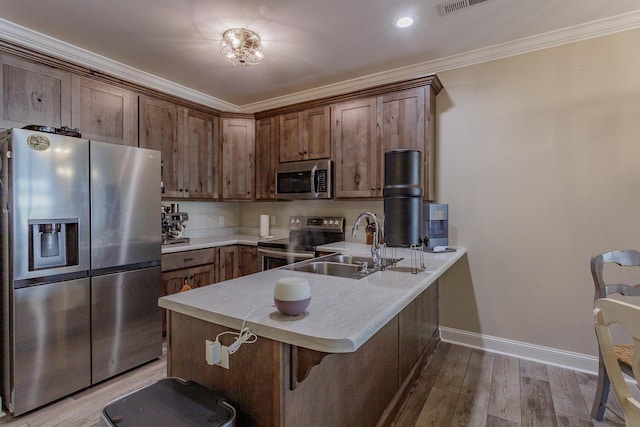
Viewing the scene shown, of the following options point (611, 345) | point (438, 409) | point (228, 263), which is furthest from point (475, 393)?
point (228, 263)

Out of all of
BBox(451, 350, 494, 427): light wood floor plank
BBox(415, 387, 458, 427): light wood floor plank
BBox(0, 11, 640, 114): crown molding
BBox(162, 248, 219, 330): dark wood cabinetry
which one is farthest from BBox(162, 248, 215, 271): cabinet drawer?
BBox(451, 350, 494, 427): light wood floor plank

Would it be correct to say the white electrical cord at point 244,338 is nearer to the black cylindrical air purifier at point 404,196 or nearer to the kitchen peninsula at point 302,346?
the kitchen peninsula at point 302,346

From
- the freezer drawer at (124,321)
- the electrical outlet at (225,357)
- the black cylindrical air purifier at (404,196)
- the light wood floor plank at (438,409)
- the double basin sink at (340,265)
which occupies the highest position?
the black cylindrical air purifier at (404,196)

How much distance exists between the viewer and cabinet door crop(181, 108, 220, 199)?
341 centimetres

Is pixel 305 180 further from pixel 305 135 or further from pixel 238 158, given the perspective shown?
pixel 238 158

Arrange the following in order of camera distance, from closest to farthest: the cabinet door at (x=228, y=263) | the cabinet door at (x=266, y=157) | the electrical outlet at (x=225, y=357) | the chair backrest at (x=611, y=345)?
1. the chair backrest at (x=611, y=345)
2. the electrical outlet at (x=225, y=357)
3. the cabinet door at (x=228, y=263)
4. the cabinet door at (x=266, y=157)

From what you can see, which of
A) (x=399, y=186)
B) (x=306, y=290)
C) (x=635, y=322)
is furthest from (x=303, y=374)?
(x=399, y=186)

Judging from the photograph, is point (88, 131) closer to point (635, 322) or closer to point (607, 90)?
point (635, 322)

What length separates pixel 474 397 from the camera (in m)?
2.12

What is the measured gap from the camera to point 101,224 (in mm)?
2268

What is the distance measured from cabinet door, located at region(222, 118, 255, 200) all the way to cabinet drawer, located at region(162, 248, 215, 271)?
79cm

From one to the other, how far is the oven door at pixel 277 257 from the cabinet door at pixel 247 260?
16 centimetres

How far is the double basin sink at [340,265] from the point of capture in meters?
1.99

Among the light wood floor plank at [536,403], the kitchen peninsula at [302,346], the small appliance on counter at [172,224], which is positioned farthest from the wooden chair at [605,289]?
the small appliance on counter at [172,224]
